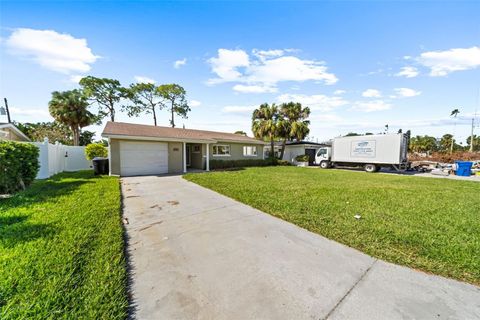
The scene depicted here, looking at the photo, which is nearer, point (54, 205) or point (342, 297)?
point (342, 297)

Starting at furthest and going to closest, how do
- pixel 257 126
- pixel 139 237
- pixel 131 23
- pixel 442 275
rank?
pixel 257 126
pixel 131 23
pixel 139 237
pixel 442 275

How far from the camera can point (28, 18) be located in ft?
21.4

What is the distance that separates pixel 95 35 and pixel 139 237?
9.20m

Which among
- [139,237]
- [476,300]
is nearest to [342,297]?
[476,300]

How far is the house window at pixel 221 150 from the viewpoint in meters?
16.7

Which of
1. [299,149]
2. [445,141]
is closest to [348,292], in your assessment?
[299,149]

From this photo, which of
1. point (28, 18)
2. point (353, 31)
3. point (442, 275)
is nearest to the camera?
point (442, 275)

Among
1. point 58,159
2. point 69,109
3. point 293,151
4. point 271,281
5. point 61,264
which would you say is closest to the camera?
point 271,281

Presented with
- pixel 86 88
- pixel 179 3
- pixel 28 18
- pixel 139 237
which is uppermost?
pixel 86 88

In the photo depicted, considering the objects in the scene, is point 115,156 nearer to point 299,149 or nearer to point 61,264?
point 61,264

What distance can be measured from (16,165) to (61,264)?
6.57 m

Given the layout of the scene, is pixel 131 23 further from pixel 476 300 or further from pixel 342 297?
pixel 476 300

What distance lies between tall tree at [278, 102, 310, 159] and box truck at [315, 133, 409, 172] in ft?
11.4

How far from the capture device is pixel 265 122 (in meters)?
20.4
